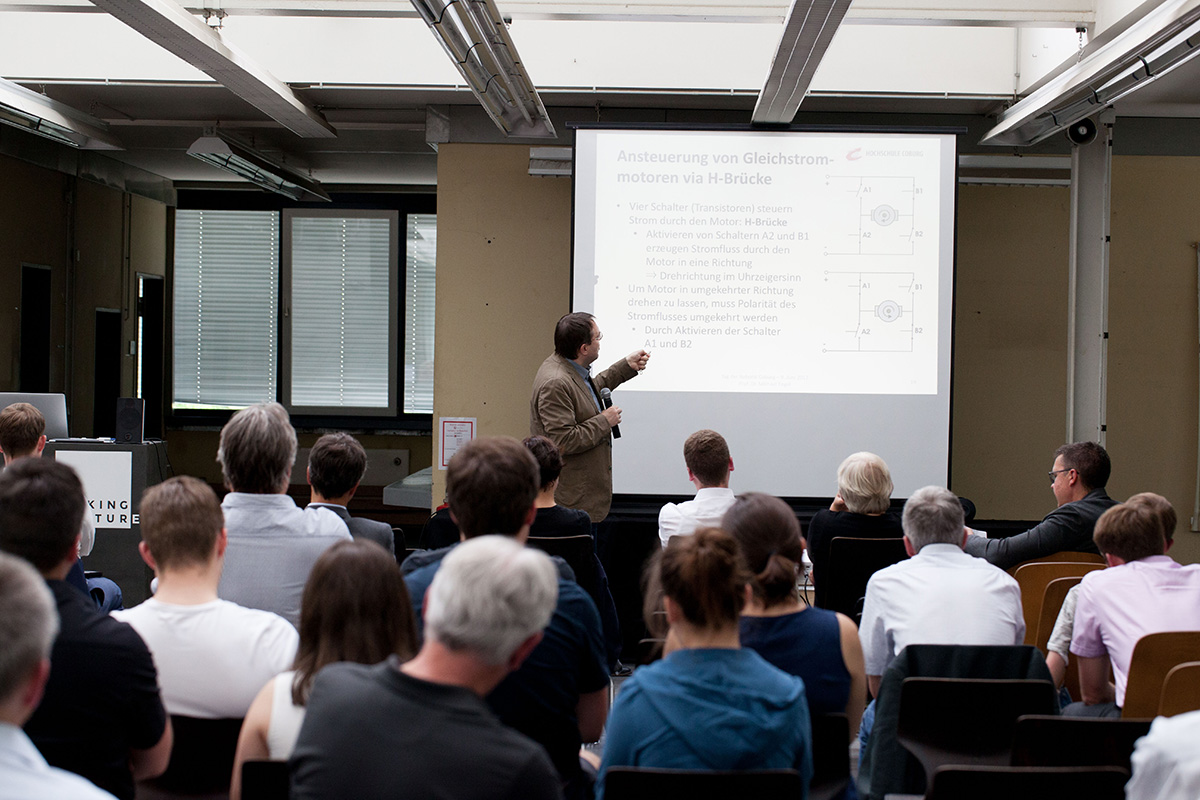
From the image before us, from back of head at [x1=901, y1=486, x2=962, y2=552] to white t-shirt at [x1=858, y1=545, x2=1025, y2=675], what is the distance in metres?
0.05

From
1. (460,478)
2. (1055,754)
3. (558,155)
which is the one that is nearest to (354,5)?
(558,155)

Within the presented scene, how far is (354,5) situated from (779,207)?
7.99ft

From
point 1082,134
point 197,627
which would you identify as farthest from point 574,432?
point 1082,134

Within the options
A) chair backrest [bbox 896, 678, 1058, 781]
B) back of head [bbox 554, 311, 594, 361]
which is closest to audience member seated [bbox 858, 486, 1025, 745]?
chair backrest [bbox 896, 678, 1058, 781]

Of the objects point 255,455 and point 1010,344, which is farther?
point 1010,344

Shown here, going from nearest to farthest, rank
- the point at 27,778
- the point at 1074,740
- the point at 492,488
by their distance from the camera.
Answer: the point at 27,778, the point at 1074,740, the point at 492,488

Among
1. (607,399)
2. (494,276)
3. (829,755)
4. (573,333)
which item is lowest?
(829,755)

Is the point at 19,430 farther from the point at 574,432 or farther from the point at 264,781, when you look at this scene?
the point at 264,781

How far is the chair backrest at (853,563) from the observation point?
335 centimetres

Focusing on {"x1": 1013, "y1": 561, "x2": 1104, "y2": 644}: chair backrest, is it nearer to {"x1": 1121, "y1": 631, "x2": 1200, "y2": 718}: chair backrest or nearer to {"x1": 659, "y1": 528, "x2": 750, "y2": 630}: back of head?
A: {"x1": 1121, "y1": 631, "x2": 1200, "y2": 718}: chair backrest

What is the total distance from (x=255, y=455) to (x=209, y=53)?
8.95 ft

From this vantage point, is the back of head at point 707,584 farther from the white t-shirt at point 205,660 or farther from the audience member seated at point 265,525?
the audience member seated at point 265,525

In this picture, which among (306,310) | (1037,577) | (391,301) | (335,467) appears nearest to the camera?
(335,467)

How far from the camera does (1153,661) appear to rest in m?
2.24
